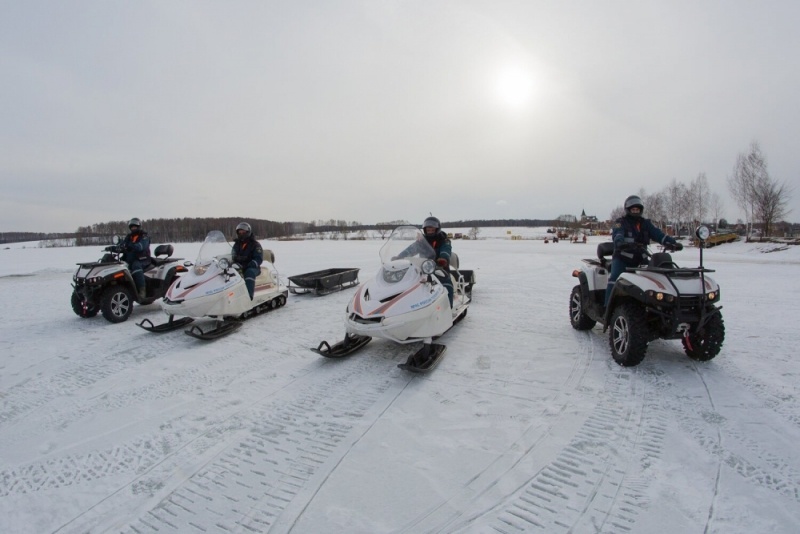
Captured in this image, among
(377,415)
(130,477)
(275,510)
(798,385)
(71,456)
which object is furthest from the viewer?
(798,385)

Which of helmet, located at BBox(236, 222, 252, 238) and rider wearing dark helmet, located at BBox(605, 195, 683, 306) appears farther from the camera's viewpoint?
helmet, located at BBox(236, 222, 252, 238)

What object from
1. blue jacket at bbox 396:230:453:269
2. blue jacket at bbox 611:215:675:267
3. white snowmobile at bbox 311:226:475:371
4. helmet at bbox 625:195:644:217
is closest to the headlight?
white snowmobile at bbox 311:226:475:371

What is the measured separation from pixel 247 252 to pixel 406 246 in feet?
11.2

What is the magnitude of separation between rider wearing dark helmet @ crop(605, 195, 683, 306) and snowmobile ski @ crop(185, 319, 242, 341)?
18.0 ft

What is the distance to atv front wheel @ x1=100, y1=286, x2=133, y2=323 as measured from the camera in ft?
23.7

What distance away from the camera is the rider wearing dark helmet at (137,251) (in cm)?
788

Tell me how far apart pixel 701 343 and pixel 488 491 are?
11.6 ft

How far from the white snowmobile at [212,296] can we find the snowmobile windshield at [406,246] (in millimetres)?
2817

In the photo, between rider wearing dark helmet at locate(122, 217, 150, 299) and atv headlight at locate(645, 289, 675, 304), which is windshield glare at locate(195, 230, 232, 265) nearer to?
rider wearing dark helmet at locate(122, 217, 150, 299)

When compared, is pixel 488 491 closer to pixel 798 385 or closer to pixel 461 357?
pixel 461 357

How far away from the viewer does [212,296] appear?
20.9 ft

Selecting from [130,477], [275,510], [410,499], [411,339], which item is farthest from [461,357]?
[130,477]

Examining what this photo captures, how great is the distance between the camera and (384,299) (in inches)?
190

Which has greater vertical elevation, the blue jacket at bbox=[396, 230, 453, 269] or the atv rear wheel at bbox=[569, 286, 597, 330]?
the blue jacket at bbox=[396, 230, 453, 269]
